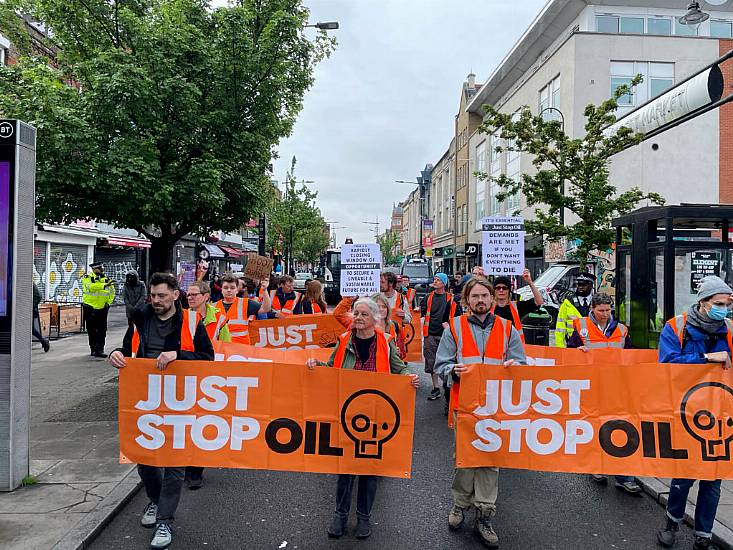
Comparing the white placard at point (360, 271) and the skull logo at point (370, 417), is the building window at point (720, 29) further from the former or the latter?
the skull logo at point (370, 417)

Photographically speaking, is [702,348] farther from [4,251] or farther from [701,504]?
[4,251]

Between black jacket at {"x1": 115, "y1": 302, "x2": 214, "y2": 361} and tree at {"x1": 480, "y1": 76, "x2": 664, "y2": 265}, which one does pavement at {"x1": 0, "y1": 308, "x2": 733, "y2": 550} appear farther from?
tree at {"x1": 480, "y1": 76, "x2": 664, "y2": 265}

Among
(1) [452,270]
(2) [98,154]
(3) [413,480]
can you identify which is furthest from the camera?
(1) [452,270]

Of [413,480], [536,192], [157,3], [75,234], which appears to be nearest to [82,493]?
[413,480]

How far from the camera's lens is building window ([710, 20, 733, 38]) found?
3128 centimetres

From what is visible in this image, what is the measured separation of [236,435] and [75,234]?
2091 cm

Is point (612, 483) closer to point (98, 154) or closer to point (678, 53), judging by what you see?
point (98, 154)

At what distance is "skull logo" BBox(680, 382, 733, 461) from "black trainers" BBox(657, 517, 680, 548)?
53 cm

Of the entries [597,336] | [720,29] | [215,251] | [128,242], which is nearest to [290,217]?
[215,251]

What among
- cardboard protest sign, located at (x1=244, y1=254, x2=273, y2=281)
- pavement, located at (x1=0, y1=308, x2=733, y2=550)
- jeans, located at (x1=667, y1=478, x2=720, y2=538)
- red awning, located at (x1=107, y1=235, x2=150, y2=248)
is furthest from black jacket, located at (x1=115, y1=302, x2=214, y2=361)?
red awning, located at (x1=107, y1=235, x2=150, y2=248)

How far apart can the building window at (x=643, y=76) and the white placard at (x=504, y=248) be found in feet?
74.0

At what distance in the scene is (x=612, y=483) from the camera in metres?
5.87

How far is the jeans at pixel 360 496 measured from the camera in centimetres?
456

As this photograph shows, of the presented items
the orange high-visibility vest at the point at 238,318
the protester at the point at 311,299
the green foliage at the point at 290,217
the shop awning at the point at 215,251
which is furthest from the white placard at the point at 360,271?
the green foliage at the point at 290,217
